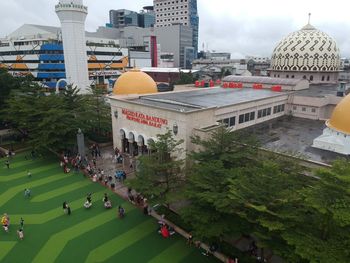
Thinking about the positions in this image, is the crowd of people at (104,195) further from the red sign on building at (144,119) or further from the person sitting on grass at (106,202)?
the red sign on building at (144,119)

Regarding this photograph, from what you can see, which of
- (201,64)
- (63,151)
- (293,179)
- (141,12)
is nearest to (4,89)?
(63,151)

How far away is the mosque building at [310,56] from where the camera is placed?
5066 centimetres

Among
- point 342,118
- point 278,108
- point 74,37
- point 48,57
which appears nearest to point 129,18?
point 48,57

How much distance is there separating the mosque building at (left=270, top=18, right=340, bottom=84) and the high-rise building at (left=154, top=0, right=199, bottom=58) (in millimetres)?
115164

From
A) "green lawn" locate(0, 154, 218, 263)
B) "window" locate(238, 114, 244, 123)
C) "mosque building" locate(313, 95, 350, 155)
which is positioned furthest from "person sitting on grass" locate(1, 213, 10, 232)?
"mosque building" locate(313, 95, 350, 155)

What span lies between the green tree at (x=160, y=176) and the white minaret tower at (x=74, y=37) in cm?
3725

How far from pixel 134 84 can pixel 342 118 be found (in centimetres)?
2776

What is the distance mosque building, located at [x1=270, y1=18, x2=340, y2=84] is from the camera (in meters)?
50.7

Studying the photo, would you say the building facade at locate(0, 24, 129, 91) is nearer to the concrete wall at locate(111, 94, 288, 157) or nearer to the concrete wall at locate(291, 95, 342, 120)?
the concrete wall at locate(111, 94, 288, 157)

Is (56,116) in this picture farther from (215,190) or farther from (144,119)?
(215,190)

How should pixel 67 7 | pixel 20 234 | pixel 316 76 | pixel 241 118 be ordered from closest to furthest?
pixel 20 234 < pixel 241 118 < pixel 316 76 < pixel 67 7

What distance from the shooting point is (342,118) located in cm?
2198

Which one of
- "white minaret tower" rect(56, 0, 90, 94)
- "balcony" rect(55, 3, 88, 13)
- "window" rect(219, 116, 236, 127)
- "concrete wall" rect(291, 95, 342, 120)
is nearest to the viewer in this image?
"window" rect(219, 116, 236, 127)

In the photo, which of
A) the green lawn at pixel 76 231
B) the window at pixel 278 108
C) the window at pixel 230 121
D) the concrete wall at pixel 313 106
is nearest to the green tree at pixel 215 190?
the green lawn at pixel 76 231
